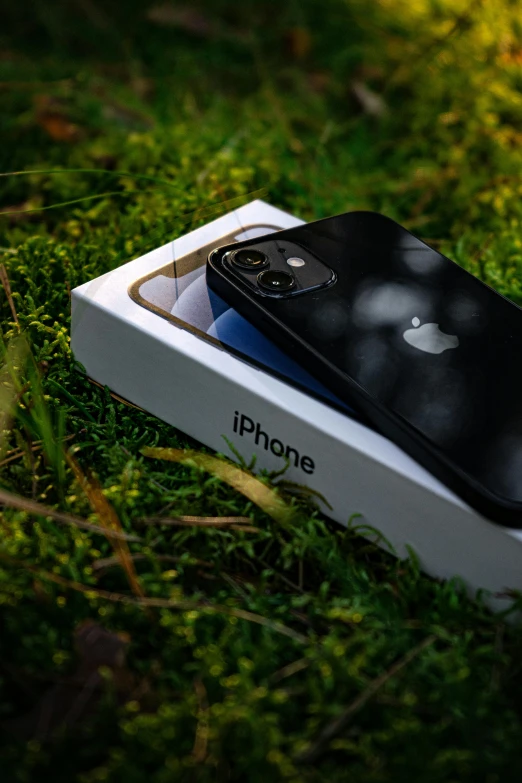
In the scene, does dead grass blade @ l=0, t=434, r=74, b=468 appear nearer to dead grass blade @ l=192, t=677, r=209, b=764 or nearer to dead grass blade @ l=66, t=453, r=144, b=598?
dead grass blade @ l=66, t=453, r=144, b=598

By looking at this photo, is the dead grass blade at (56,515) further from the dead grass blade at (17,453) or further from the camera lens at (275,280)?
the camera lens at (275,280)

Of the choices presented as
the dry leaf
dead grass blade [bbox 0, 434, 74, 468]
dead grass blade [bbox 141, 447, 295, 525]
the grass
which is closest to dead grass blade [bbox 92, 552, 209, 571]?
the grass

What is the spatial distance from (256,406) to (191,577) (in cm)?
23

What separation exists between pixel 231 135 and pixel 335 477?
4.31 ft

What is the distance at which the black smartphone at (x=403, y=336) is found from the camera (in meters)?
0.93

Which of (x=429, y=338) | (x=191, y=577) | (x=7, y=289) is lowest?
(x=191, y=577)

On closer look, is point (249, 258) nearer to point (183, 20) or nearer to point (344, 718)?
point (344, 718)

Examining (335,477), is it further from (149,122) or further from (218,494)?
(149,122)

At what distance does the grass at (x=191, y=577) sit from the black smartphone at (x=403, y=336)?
6.3 inches

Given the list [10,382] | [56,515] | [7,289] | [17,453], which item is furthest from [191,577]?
[7,289]

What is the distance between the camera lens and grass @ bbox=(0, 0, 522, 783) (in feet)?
2.63

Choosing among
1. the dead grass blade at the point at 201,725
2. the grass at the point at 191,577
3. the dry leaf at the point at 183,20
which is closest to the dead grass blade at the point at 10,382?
the grass at the point at 191,577

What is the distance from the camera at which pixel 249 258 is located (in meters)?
1.13

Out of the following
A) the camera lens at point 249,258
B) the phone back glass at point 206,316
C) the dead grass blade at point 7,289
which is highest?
the camera lens at point 249,258
